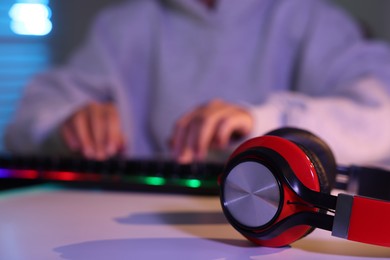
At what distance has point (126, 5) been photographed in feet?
3.82

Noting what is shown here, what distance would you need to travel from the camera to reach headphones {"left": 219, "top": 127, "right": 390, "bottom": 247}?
29cm

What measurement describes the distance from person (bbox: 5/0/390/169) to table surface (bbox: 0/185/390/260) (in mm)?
294

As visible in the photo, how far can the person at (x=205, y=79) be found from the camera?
794mm

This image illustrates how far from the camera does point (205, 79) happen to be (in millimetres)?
1025

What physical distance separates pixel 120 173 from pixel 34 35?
898mm

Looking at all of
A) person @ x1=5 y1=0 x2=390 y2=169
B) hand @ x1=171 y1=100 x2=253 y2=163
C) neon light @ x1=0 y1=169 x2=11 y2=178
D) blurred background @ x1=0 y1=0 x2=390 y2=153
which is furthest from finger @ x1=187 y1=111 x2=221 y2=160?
blurred background @ x1=0 y1=0 x2=390 y2=153

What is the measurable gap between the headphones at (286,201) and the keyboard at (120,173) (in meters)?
0.23

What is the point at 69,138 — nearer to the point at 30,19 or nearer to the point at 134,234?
the point at 134,234

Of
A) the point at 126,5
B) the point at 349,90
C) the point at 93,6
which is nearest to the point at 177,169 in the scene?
the point at 349,90

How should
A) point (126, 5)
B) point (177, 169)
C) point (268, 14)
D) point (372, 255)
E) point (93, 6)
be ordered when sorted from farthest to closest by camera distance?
point (93, 6), point (126, 5), point (268, 14), point (177, 169), point (372, 255)

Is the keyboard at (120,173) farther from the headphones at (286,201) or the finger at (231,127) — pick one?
the headphones at (286,201)

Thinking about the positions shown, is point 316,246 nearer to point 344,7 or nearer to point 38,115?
point 38,115

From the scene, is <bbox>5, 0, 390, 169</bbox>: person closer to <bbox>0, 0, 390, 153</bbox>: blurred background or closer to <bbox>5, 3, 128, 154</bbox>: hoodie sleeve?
<bbox>5, 3, 128, 154</bbox>: hoodie sleeve

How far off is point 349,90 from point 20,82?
953 mm
